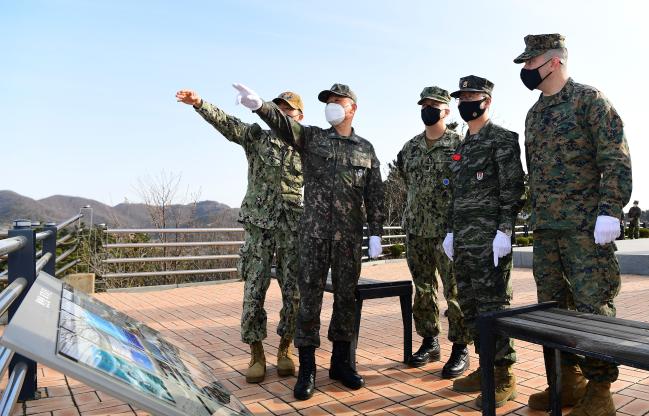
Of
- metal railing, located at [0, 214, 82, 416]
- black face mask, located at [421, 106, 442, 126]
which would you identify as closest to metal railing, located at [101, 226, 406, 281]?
black face mask, located at [421, 106, 442, 126]

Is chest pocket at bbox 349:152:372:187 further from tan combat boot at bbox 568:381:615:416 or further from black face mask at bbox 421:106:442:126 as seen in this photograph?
tan combat boot at bbox 568:381:615:416

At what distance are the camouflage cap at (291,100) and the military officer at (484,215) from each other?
1243mm

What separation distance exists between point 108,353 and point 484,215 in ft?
8.75

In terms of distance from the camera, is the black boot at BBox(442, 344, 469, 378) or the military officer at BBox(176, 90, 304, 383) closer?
the black boot at BBox(442, 344, 469, 378)

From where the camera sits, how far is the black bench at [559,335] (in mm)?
1814

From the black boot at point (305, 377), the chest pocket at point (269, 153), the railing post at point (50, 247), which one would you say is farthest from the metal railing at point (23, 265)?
the chest pocket at point (269, 153)

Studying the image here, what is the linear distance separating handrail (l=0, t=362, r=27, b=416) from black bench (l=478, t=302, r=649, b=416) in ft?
6.16

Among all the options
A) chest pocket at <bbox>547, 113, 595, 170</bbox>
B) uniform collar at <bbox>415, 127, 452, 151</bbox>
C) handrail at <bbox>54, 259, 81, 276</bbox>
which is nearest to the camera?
chest pocket at <bbox>547, 113, 595, 170</bbox>

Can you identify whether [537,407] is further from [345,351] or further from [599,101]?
[599,101]

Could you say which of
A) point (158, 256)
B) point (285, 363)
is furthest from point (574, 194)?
point (158, 256)

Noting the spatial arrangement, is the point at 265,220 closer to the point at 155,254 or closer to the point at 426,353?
the point at 426,353

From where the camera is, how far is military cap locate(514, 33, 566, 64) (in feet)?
9.41

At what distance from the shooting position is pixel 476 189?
3227mm

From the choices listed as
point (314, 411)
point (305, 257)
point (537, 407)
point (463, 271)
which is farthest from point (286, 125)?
point (537, 407)
